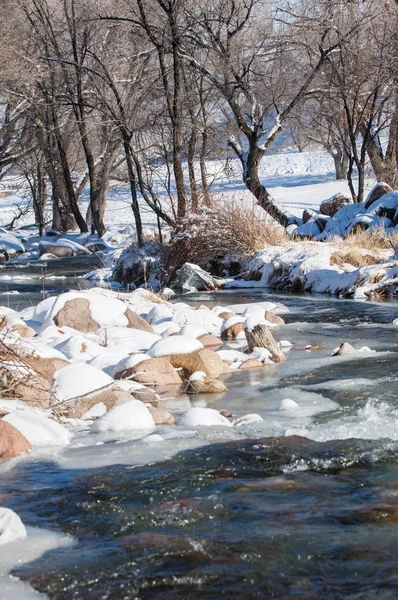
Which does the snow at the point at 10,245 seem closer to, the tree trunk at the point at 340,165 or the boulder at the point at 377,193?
the boulder at the point at 377,193

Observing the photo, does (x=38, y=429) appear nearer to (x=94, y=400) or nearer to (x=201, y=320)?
(x=94, y=400)

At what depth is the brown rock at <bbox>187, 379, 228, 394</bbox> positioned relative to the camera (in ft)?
18.9

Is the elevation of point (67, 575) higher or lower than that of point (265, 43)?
lower

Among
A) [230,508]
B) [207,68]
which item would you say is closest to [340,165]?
[207,68]

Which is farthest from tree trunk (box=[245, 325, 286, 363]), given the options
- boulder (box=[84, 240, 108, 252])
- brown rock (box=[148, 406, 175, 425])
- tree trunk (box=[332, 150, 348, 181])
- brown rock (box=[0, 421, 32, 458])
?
tree trunk (box=[332, 150, 348, 181])

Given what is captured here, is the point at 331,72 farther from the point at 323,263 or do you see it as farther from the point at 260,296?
the point at 260,296

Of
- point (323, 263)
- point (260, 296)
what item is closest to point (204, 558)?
point (260, 296)

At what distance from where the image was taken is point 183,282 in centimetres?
1420

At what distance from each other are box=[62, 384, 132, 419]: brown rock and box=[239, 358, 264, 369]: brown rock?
5.66 feet

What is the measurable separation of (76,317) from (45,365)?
2.52 meters

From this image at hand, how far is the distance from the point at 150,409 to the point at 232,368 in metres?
1.99

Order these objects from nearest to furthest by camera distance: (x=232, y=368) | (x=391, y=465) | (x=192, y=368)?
1. (x=391, y=465)
2. (x=192, y=368)
3. (x=232, y=368)

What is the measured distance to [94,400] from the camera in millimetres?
5051

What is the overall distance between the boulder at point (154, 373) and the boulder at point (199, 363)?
0.34 feet
